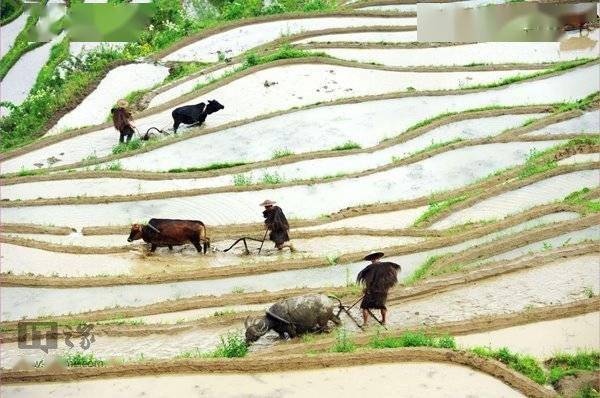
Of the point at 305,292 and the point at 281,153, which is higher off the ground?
the point at 281,153

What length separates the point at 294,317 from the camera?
11055 millimetres

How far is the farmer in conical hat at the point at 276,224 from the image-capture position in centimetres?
1395

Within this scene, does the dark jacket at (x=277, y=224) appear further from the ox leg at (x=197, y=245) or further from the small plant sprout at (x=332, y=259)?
the ox leg at (x=197, y=245)

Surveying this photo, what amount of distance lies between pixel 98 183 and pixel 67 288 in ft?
14.6

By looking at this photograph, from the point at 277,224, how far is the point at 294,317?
10.4 ft

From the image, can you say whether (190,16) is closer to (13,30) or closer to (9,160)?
(13,30)

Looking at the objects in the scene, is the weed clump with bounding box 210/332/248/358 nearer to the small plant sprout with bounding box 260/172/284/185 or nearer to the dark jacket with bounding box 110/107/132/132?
the small plant sprout with bounding box 260/172/284/185

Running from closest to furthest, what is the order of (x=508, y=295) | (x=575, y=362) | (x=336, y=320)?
(x=575, y=362), (x=336, y=320), (x=508, y=295)

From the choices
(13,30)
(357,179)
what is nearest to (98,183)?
(357,179)

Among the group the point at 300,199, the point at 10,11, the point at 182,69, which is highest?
the point at 10,11

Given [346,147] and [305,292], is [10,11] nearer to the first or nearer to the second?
[346,147]

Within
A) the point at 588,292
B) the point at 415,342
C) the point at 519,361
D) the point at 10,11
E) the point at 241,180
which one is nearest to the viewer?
the point at 519,361

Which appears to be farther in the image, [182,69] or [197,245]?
[182,69]

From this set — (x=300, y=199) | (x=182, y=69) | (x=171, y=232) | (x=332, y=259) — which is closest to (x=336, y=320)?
(x=332, y=259)
